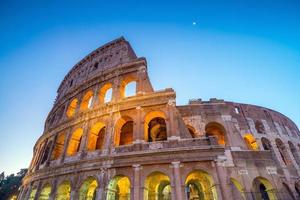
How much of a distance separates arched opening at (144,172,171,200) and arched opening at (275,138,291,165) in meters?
13.0

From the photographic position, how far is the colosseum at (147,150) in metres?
9.55

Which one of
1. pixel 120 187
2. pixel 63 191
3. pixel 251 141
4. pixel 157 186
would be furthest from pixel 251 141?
pixel 63 191

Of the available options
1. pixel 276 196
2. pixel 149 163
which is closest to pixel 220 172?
pixel 149 163

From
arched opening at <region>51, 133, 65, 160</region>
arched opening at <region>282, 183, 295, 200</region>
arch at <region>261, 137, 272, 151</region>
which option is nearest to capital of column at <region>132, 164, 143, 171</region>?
arched opening at <region>51, 133, 65, 160</region>

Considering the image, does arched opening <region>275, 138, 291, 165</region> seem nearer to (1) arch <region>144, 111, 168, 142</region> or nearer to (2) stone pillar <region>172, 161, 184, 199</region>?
(1) arch <region>144, 111, 168, 142</region>

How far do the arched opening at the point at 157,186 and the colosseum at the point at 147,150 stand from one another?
0.06 meters

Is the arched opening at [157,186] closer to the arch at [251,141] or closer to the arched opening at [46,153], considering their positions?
the arch at [251,141]

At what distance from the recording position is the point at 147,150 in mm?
10172

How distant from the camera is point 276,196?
10.8m

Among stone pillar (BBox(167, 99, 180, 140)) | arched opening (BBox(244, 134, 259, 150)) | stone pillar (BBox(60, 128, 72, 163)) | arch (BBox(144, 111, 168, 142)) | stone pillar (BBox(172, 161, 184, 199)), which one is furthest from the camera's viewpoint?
arched opening (BBox(244, 134, 259, 150))

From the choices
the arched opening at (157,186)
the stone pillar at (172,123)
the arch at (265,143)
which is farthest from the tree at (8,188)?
the arch at (265,143)

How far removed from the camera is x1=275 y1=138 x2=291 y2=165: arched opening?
17266 mm

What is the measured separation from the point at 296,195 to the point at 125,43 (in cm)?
2055

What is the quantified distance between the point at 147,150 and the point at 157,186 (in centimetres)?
320
